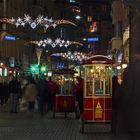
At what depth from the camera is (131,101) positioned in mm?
9391

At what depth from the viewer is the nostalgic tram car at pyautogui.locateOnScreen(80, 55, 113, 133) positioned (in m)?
21.4

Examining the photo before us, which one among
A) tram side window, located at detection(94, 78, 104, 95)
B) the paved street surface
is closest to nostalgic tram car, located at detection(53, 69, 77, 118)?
the paved street surface

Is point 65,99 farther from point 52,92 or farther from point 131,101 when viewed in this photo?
point 131,101

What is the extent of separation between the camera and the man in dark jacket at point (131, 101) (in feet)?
30.6

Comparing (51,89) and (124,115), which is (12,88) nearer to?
(51,89)

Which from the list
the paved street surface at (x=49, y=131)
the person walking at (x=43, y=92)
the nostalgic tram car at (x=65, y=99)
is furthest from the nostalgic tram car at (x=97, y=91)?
the person walking at (x=43, y=92)

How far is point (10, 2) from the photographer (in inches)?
2928

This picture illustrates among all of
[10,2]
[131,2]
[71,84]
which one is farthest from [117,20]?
[131,2]

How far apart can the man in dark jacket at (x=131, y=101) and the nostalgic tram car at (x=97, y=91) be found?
11.9 metres

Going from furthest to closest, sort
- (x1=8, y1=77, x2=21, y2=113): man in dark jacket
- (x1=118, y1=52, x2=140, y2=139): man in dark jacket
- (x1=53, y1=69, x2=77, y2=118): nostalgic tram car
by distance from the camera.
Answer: (x1=8, y1=77, x2=21, y2=113): man in dark jacket < (x1=53, y1=69, x2=77, y2=118): nostalgic tram car < (x1=118, y1=52, x2=140, y2=139): man in dark jacket

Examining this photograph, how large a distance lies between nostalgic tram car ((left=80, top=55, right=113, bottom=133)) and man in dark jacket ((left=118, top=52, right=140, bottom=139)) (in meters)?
11.9

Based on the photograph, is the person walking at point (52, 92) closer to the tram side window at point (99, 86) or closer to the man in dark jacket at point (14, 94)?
the man in dark jacket at point (14, 94)

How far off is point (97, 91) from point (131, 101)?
40.1 feet

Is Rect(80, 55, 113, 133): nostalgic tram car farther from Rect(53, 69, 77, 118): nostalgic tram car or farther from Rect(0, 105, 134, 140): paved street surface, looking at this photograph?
Rect(53, 69, 77, 118): nostalgic tram car
